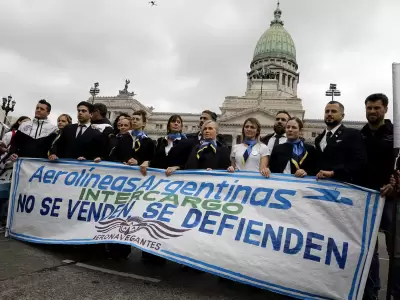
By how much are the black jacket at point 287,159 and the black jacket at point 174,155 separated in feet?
4.39

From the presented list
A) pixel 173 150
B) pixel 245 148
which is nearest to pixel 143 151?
pixel 173 150

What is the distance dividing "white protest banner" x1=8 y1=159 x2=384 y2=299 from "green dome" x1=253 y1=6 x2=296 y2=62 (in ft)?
250

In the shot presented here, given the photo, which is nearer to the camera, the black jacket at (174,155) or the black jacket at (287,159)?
the black jacket at (287,159)

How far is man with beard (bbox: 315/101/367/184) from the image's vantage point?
12.2ft

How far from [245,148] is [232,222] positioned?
1.37m

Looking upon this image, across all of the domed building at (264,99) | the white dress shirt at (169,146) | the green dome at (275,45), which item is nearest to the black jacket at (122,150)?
the white dress shirt at (169,146)

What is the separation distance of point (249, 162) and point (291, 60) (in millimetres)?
77983

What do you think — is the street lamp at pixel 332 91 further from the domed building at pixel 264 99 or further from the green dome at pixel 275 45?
the green dome at pixel 275 45

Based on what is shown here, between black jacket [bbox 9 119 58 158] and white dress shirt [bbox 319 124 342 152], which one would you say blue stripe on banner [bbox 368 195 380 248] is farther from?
black jacket [bbox 9 119 58 158]

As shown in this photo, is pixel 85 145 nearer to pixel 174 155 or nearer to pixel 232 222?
pixel 174 155

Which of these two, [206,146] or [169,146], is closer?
[206,146]

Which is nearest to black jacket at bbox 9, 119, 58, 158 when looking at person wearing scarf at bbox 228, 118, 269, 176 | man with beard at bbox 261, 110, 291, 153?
person wearing scarf at bbox 228, 118, 269, 176

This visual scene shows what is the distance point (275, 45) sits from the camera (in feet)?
251

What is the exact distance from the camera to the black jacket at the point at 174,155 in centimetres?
505
